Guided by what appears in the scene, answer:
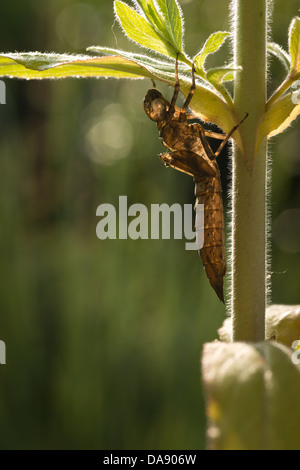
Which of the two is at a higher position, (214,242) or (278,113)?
(278,113)

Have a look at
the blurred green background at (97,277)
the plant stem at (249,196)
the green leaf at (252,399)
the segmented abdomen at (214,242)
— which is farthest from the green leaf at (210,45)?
the blurred green background at (97,277)

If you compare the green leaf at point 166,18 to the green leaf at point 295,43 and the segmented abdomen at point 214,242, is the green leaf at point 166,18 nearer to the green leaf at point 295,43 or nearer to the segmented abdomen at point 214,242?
the green leaf at point 295,43

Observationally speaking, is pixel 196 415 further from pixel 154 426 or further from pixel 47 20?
pixel 47 20

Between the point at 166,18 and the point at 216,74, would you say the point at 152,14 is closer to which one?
the point at 166,18

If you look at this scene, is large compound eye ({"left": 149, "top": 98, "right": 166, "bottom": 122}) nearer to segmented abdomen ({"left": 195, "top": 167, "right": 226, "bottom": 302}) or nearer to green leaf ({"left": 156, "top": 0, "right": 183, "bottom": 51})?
segmented abdomen ({"left": 195, "top": 167, "right": 226, "bottom": 302})

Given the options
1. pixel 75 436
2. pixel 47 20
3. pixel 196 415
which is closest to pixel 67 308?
pixel 75 436

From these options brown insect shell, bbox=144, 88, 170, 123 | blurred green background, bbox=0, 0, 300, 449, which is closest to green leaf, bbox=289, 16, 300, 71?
brown insect shell, bbox=144, 88, 170, 123

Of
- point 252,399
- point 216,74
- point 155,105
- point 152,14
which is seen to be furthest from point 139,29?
point 252,399
